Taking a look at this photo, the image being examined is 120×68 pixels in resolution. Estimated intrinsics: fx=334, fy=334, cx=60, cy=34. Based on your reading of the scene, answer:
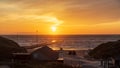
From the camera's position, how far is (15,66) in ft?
86.1

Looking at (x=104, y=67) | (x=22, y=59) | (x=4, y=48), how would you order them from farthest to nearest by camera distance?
(x=104, y=67), (x=4, y=48), (x=22, y=59)

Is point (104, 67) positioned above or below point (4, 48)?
below

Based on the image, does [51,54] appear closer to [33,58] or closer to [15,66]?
[33,58]

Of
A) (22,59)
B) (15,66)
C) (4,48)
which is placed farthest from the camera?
(4,48)

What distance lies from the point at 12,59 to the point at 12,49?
109 inches

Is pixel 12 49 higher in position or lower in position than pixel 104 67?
higher

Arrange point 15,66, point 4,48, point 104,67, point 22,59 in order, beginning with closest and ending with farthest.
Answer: point 15,66, point 22,59, point 4,48, point 104,67

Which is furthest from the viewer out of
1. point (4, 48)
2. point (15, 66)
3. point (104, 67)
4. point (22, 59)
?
point (104, 67)

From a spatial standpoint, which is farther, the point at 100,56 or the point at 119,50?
the point at 100,56

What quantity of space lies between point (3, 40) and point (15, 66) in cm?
1175

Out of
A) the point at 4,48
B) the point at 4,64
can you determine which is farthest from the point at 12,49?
the point at 4,64

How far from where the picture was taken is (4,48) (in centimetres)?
3378

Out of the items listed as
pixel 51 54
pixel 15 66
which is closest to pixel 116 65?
pixel 51 54

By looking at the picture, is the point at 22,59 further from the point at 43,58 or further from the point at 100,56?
the point at 100,56
